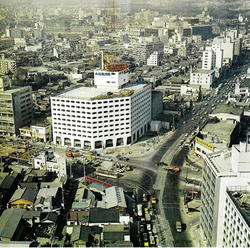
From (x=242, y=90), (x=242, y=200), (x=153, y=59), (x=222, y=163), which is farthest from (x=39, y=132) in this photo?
(x=153, y=59)

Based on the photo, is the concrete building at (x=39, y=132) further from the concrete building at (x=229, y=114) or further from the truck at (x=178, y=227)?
the truck at (x=178, y=227)

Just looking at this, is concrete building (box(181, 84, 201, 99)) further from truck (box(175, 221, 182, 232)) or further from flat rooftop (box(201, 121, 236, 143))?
truck (box(175, 221, 182, 232))

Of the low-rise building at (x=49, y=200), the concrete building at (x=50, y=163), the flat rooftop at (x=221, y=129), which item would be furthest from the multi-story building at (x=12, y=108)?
the flat rooftop at (x=221, y=129)

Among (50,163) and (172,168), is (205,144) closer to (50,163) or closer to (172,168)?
(172,168)

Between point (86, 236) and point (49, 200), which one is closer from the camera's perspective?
point (86, 236)

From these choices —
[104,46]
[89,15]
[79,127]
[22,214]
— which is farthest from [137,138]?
[89,15]

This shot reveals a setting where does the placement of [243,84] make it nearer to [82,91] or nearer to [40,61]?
[82,91]

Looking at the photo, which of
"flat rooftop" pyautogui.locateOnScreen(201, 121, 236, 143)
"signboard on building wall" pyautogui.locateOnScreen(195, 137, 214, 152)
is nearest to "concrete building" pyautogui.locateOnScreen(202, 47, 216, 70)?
"flat rooftop" pyautogui.locateOnScreen(201, 121, 236, 143)
